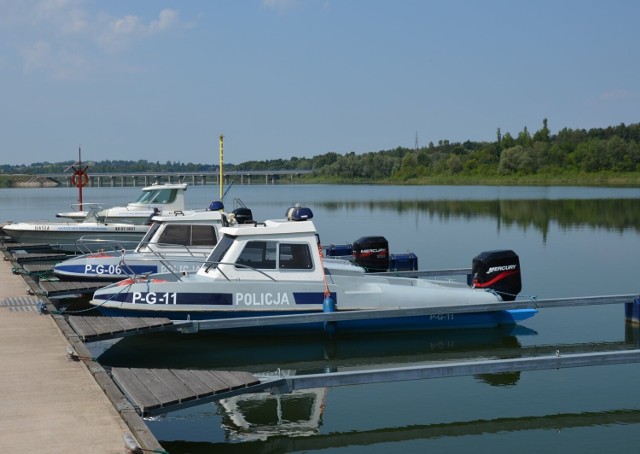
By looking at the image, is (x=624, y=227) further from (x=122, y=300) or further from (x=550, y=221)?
(x=122, y=300)

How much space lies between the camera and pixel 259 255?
14641mm

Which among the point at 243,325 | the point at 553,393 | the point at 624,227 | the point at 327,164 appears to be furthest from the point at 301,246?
the point at 327,164

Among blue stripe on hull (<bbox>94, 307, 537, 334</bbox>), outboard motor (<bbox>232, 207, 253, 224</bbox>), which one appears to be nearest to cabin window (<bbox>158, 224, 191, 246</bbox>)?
outboard motor (<bbox>232, 207, 253, 224</bbox>)

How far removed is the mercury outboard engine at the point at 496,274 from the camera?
629 inches

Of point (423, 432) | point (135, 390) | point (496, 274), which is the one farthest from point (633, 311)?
point (135, 390)

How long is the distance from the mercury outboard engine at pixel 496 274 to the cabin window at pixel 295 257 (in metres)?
3.49

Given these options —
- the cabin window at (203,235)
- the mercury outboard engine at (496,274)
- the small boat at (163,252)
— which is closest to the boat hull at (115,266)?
the small boat at (163,252)

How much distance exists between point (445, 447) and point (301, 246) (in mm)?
5539

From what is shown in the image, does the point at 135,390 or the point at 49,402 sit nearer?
the point at 49,402

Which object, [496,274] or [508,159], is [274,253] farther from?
[508,159]

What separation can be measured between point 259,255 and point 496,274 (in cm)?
466

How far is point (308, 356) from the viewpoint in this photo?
14.4 metres

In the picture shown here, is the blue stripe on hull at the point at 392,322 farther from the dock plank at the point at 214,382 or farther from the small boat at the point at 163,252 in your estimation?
the dock plank at the point at 214,382

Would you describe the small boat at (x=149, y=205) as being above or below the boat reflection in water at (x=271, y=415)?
above
